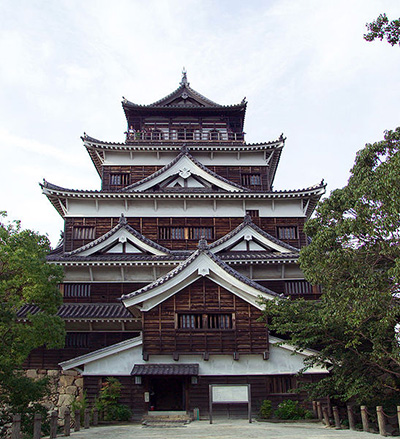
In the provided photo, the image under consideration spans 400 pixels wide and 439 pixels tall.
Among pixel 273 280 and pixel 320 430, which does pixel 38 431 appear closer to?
pixel 320 430

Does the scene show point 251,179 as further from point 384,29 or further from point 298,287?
point 384,29

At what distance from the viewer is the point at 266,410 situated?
17.6m

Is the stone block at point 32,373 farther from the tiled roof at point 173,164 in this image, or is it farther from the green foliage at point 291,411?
the green foliage at point 291,411

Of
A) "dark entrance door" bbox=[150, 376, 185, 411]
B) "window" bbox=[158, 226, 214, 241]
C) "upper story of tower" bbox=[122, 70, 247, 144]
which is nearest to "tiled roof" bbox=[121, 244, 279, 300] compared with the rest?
"dark entrance door" bbox=[150, 376, 185, 411]

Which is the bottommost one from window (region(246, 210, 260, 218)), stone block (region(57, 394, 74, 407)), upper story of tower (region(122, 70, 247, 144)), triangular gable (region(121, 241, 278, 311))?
stone block (region(57, 394, 74, 407))

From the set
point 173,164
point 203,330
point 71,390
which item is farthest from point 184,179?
point 71,390

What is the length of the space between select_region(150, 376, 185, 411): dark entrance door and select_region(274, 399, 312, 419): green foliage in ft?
13.2

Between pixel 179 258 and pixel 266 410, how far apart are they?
8.25 metres

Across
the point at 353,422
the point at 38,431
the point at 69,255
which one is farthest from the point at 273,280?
the point at 38,431

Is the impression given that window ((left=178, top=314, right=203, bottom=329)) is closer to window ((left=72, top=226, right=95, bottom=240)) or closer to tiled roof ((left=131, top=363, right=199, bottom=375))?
tiled roof ((left=131, top=363, right=199, bottom=375))

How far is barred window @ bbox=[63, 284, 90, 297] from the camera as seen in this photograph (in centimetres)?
2291

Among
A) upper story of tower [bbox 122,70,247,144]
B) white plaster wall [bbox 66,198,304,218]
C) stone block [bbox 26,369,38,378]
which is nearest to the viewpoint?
stone block [bbox 26,369,38,378]

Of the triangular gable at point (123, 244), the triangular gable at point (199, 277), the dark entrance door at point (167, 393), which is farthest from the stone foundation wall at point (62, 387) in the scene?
the triangular gable at point (123, 244)

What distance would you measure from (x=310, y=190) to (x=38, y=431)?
19339 mm
